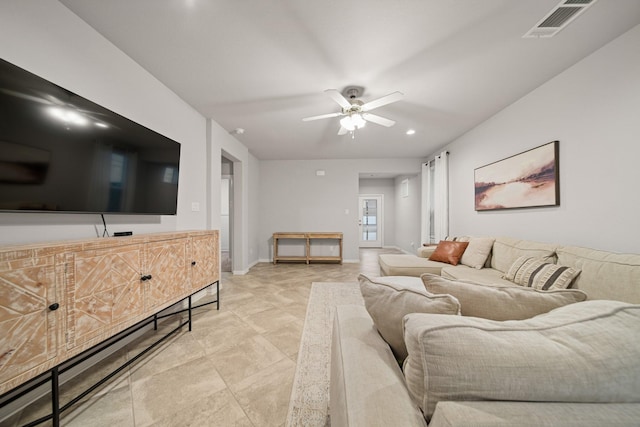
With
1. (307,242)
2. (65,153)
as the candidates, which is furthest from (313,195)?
(65,153)

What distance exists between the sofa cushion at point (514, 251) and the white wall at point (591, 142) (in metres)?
0.23

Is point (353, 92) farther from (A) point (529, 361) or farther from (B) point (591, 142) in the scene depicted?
(A) point (529, 361)

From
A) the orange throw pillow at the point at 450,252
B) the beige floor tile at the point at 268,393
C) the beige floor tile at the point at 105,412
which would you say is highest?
the orange throw pillow at the point at 450,252

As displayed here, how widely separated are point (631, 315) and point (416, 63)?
2.20 metres

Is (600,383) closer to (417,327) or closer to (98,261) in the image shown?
(417,327)

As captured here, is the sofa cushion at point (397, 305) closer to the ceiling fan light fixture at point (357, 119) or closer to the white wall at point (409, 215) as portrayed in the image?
the ceiling fan light fixture at point (357, 119)

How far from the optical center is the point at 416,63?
6.60 feet

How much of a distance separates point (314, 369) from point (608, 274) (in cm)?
219

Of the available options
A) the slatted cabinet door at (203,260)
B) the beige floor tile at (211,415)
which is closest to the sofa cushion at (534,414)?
the beige floor tile at (211,415)

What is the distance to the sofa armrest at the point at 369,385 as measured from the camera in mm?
499

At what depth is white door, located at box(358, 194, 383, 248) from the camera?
7.52 m

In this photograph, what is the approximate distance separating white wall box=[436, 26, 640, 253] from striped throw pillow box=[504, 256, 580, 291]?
484 millimetres

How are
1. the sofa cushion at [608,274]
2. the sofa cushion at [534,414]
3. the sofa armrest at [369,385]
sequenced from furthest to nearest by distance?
the sofa cushion at [608,274], the sofa armrest at [369,385], the sofa cushion at [534,414]

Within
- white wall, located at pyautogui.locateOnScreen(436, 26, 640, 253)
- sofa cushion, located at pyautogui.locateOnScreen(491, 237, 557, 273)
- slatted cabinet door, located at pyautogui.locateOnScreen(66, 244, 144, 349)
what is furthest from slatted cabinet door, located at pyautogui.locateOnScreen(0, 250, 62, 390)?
white wall, located at pyautogui.locateOnScreen(436, 26, 640, 253)
